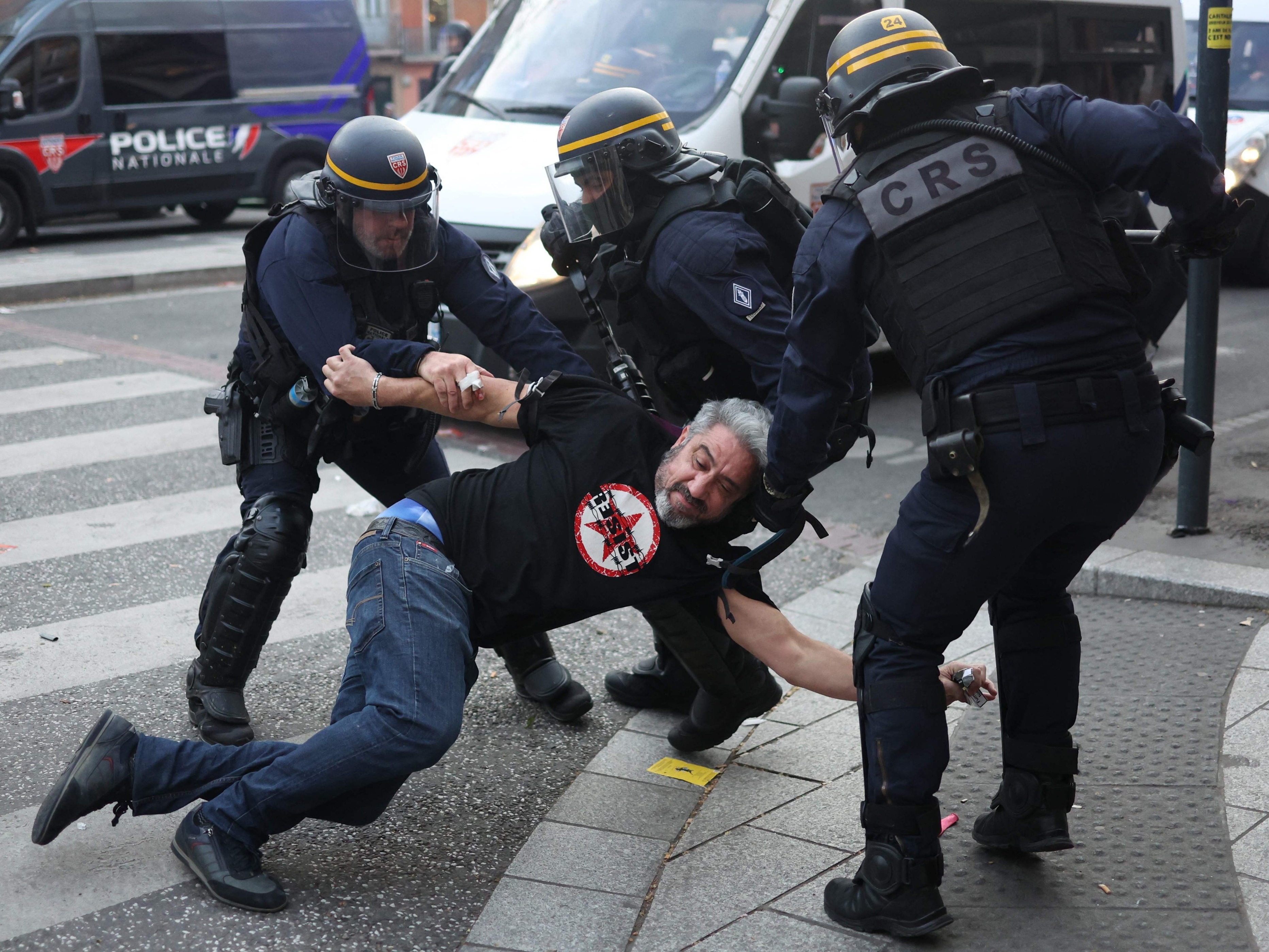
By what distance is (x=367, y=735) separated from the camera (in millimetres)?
2832

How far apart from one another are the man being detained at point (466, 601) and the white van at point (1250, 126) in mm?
8808

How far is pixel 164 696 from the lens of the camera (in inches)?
156

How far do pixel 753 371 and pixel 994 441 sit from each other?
0.91 meters

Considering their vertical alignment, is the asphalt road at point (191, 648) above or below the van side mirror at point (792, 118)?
below

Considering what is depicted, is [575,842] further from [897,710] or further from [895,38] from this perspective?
[895,38]

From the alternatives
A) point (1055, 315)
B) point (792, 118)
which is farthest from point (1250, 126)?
point (1055, 315)

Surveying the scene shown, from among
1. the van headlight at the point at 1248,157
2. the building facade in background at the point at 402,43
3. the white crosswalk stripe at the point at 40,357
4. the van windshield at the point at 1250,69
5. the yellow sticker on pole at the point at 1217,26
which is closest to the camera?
the yellow sticker on pole at the point at 1217,26

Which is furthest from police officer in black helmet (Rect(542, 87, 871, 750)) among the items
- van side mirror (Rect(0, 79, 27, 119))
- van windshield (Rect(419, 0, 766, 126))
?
van side mirror (Rect(0, 79, 27, 119))

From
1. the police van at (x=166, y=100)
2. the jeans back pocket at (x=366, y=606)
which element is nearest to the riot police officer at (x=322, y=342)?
the jeans back pocket at (x=366, y=606)

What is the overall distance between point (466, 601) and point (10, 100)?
40.0 ft

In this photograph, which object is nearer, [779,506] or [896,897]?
[896,897]

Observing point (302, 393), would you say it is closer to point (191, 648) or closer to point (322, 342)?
point (322, 342)

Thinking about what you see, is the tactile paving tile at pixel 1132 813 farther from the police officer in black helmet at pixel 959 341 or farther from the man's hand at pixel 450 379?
the man's hand at pixel 450 379

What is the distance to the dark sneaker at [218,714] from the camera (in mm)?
3652
